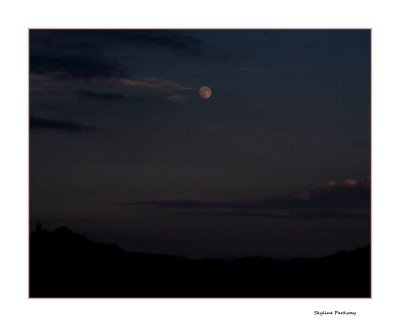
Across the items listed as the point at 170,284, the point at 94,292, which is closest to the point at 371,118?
the point at 170,284

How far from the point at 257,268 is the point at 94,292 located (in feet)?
18.6

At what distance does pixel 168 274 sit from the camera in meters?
20.8

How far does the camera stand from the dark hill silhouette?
796 inches

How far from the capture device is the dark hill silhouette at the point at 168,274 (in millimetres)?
20219
